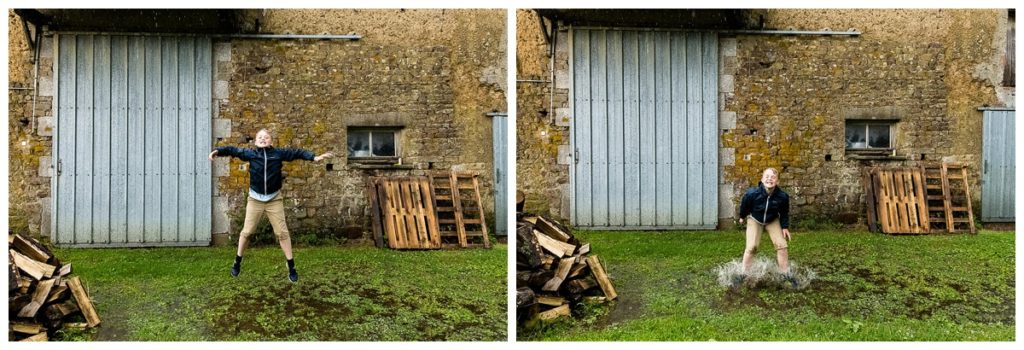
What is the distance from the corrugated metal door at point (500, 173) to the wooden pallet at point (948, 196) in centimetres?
285

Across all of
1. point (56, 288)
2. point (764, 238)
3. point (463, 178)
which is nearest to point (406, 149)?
point (463, 178)

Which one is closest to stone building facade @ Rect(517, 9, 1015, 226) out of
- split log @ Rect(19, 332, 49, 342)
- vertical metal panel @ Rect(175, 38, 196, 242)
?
vertical metal panel @ Rect(175, 38, 196, 242)

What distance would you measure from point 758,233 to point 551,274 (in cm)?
133

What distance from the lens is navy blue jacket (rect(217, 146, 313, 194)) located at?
13.1 feet

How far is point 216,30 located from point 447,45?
5.65 feet

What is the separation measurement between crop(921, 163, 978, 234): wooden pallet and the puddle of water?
1.01 m

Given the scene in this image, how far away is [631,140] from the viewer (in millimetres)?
4262

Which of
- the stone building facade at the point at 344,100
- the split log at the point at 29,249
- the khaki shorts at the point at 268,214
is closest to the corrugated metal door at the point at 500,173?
the stone building facade at the point at 344,100

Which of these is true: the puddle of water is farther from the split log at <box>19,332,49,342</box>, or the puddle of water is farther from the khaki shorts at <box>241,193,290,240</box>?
the split log at <box>19,332,49,342</box>

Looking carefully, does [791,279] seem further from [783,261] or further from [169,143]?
[169,143]

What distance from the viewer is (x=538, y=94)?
420 cm

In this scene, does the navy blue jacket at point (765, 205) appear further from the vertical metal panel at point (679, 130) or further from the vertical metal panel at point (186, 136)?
the vertical metal panel at point (186, 136)

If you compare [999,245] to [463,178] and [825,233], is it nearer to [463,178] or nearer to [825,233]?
[825,233]

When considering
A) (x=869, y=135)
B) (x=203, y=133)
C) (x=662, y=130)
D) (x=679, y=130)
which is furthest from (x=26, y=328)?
(x=869, y=135)
